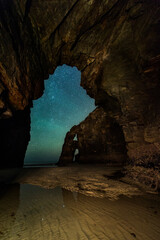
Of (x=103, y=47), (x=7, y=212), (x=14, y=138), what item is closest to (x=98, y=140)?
(x=103, y=47)

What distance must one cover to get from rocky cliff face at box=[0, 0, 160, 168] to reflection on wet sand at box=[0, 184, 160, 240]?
Result: 5.18 metres

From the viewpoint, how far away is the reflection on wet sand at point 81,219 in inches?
82.0

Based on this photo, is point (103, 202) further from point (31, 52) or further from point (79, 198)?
point (31, 52)

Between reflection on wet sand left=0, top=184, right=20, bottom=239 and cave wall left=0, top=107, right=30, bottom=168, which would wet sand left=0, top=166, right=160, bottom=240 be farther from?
cave wall left=0, top=107, right=30, bottom=168

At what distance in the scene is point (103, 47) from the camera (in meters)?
9.76

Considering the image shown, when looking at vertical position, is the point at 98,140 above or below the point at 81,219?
above

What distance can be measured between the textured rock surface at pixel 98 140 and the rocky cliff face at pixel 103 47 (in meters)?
7.90

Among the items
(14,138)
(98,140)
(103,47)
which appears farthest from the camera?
(14,138)

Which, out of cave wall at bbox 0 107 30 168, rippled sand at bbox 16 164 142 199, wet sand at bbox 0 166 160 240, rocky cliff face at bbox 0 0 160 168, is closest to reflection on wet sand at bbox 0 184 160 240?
wet sand at bbox 0 166 160 240

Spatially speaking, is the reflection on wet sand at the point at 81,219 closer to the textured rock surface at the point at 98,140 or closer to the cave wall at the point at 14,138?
the textured rock surface at the point at 98,140

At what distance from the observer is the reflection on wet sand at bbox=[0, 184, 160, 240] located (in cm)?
208

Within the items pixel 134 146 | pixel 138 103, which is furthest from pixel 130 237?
pixel 138 103

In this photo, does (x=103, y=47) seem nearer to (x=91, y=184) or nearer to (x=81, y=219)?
(x=91, y=184)

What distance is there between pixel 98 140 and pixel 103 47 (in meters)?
13.5
